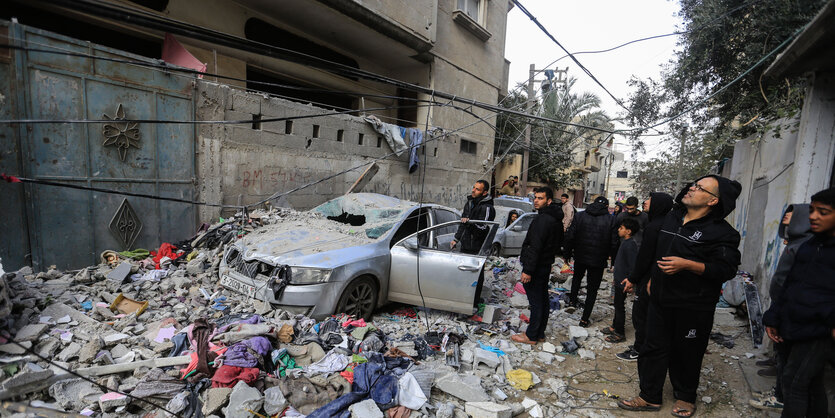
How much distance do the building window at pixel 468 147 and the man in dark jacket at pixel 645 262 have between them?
10267mm

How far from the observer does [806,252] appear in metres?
2.54

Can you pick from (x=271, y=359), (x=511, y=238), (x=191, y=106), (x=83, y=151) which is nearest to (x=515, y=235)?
(x=511, y=238)

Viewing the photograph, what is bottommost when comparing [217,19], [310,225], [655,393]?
[655,393]

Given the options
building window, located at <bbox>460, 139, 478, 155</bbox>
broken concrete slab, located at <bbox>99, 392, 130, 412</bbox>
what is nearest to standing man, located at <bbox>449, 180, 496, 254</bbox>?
broken concrete slab, located at <bbox>99, 392, 130, 412</bbox>

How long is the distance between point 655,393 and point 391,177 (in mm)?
8652

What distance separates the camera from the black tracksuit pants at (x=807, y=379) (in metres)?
2.45

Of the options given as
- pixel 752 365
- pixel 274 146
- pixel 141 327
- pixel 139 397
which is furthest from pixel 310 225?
pixel 752 365

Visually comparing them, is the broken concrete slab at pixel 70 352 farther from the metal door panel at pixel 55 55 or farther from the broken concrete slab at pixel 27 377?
the metal door panel at pixel 55 55

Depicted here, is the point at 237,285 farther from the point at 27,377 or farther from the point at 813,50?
the point at 813,50

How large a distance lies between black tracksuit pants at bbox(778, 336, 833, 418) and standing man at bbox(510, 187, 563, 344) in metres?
2.09

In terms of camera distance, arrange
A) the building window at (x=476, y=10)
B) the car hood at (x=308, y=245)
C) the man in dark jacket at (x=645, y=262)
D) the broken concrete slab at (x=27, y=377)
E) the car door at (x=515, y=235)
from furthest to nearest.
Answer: the building window at (x=476, y=10)
the car door at (x=515, y=235)
the car hood at (x=308, y=245)
the man in dark jacket at (x=645, y=262)
the broken concrete slab at (x=27, y=377)

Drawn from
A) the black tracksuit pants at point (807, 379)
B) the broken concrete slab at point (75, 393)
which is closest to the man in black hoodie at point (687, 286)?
the black tracksuit pants at point (807, 379)

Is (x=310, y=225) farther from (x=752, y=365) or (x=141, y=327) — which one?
(x=752, y=365)

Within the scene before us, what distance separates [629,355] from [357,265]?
11.0 feet
